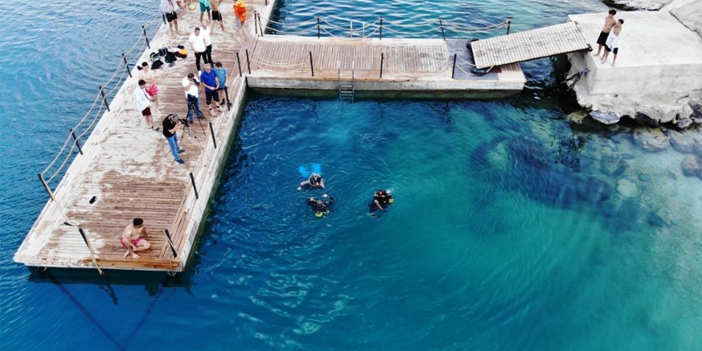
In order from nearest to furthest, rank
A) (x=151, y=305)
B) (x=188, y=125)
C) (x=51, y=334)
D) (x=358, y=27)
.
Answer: (x=51, y=334)
(x=151, y=305)
(x=188, y=125)
(x=358, y=27)

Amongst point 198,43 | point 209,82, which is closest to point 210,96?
point 209,82

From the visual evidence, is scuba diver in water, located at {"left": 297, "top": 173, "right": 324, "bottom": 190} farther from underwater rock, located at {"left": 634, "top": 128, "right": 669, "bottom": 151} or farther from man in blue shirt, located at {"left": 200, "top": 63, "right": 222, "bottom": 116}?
underwater rock, located at {"left": 634, "top": 128, "right": 669, "bottom": 151}

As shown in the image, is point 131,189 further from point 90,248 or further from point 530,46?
point 530,46

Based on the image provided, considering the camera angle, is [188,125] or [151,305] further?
[188,125]

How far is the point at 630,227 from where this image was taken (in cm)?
1853

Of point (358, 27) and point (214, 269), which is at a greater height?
point (358, 27)

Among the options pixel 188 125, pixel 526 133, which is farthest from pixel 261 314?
pixel 526 133

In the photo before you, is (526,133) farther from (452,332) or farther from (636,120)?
(452,332)

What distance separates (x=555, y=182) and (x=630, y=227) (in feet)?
10.9

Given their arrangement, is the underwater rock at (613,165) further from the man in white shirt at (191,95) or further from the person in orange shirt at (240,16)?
the person in orange shirt at (240,16)

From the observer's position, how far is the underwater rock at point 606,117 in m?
23.3

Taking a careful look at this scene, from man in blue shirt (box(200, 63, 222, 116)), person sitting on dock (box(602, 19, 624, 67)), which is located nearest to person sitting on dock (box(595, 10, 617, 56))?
person sitting on dock (box(602, 19, 624, 67))

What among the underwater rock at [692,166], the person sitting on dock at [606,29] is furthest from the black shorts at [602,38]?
the underwater rock at [692,166]

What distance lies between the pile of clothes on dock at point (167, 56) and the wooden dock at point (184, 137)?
45 centimetres
